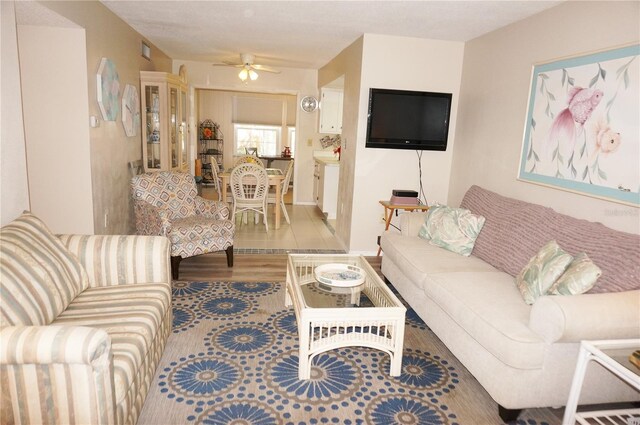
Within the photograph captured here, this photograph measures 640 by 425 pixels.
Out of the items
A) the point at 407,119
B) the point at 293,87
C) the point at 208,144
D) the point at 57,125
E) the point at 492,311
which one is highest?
the point at 293,87

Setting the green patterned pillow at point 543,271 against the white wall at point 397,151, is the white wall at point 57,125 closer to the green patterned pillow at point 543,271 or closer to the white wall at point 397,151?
the white wall at point 397,151

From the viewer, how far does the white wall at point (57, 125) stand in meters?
3.42

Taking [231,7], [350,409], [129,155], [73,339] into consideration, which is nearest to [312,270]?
[350,409]

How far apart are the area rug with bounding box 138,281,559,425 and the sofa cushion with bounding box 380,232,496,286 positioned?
44cm

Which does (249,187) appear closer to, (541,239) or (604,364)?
(541,239)

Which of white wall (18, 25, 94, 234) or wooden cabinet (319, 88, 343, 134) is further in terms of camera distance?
wooden cabinet (319, 88, 343, 134)

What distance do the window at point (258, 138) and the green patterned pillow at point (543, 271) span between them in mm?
8241

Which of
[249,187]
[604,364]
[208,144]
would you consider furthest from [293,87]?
[604,364]

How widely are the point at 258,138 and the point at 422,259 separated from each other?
7620 mm

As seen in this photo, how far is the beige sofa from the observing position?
6.34 ft

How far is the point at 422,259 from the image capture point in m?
3.08

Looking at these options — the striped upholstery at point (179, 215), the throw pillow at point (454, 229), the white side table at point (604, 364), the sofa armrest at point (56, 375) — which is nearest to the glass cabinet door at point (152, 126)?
the striped upholstery at point (179, 215)

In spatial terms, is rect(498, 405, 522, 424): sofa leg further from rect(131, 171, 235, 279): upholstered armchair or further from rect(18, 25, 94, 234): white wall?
rect(18, 25, 94, 234): white wall

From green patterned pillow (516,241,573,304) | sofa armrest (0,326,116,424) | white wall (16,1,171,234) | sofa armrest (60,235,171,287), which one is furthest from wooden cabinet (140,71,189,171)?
green patterned pillow (516,241,573,304)
